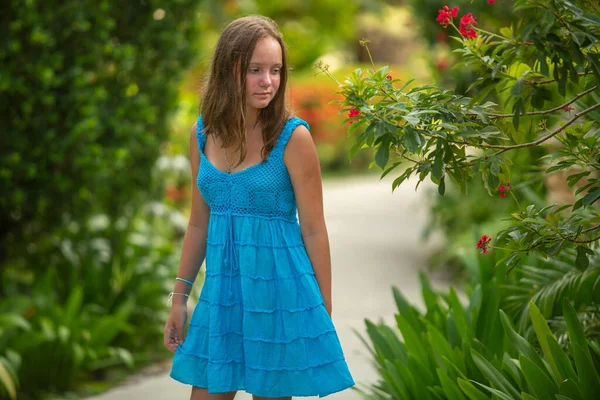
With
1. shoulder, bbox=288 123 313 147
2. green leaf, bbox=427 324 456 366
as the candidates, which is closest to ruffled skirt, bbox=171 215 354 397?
shoulder, bbox=288 123 313 147

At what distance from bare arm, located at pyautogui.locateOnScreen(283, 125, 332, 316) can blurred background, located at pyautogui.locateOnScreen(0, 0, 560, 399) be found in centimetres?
193

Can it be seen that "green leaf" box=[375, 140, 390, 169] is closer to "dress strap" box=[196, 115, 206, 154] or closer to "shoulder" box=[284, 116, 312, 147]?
"shoulder" box=[284, 116, 312, 147]

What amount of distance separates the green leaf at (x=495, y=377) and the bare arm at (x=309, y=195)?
0.64 metres

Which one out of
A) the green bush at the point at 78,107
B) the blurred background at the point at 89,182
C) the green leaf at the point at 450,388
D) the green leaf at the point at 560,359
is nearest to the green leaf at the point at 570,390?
the green leaf at the point at 560,359

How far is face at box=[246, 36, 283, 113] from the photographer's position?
2.79m

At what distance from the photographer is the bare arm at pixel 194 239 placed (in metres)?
3.03

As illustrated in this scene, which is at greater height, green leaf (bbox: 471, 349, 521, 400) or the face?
the face

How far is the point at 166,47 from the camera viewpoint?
229 inches

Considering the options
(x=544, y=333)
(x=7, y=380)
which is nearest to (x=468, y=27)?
(x=544, y=333)

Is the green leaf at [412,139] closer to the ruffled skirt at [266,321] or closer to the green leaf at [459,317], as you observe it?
the ruffled skirt at [266,321]

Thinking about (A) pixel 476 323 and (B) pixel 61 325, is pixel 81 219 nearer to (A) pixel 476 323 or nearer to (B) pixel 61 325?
(B) pixel 61 325

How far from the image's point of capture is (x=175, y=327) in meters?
3.01

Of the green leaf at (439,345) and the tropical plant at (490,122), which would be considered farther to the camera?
the green leaf at (439,345)

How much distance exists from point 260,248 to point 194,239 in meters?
0.32
